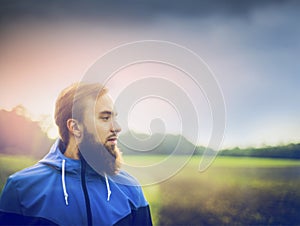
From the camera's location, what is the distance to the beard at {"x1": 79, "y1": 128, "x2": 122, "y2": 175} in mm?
2660

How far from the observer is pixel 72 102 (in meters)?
→ 2.70

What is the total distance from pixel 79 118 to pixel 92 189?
0.44 meters

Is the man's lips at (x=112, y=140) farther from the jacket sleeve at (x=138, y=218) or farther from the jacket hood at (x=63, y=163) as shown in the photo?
the jacket sleeve at (x=138, y=218)

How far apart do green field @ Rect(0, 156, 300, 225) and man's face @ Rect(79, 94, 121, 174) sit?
294 mm

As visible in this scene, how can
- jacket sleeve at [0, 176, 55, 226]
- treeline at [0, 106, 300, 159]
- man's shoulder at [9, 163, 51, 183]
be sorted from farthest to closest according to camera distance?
treeline at [0, 106, 300, 159]
man's shoulder at [9, 163, 51, 183]
jacket sleeve at [0, 176, 55, 226]

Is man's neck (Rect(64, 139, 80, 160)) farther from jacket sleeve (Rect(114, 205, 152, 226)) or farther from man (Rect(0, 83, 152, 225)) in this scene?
jacket sleeve (Rect(114, 205, 152, 226))

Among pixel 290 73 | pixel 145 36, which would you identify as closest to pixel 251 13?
pixel 290 73

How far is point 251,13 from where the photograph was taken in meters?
2.87

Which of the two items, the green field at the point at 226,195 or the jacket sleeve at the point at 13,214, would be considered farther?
the green field at the point at 226,195

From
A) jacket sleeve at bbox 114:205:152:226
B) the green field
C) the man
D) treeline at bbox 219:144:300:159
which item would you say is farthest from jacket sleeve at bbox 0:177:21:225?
treeline at bbox 219:144:300:159

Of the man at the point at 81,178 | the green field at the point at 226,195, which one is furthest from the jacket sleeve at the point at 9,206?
the green field at the point at 226,195

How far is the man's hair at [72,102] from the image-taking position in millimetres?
2660

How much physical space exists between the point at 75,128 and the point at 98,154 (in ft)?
0.71

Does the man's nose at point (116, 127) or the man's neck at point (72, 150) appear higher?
the man's nose at point (116, 127)
